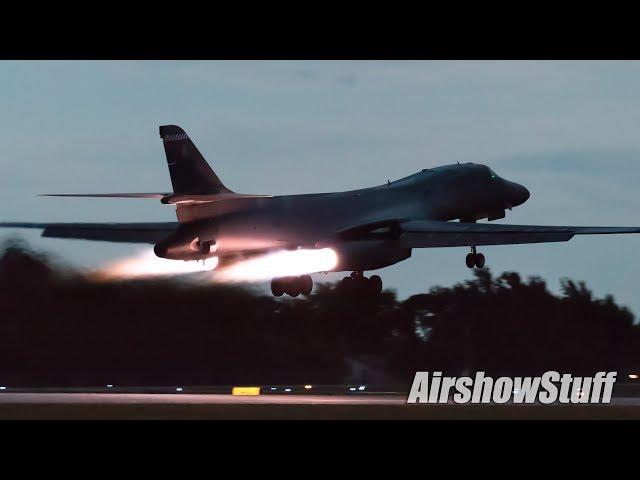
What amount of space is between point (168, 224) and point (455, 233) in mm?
9421

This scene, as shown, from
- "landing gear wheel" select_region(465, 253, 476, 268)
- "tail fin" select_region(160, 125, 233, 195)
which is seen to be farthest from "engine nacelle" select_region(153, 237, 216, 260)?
"landing gear wheel" select_region(465, 253, 476, 268)

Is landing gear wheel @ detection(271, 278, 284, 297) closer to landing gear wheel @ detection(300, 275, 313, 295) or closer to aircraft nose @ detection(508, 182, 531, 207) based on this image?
landing gear wheel @ detection(300, 275, 313, 295)

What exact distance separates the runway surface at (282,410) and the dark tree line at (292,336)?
10930 mm

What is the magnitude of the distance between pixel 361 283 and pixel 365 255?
5.51ft

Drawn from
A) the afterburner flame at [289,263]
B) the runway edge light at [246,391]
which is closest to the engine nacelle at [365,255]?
the afterburner flame at [289,263]

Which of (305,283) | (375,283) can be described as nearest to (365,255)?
(375,283)

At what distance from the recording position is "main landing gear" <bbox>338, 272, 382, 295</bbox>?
56.7 m

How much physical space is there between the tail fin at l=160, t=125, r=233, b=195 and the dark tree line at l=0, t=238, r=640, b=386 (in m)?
12.3

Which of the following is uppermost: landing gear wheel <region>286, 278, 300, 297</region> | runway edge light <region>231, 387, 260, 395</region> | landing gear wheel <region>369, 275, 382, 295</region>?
landing gear wheel <region>369, 275, 382, 295</region>

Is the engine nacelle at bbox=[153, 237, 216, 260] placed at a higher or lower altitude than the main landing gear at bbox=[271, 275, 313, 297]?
higher
